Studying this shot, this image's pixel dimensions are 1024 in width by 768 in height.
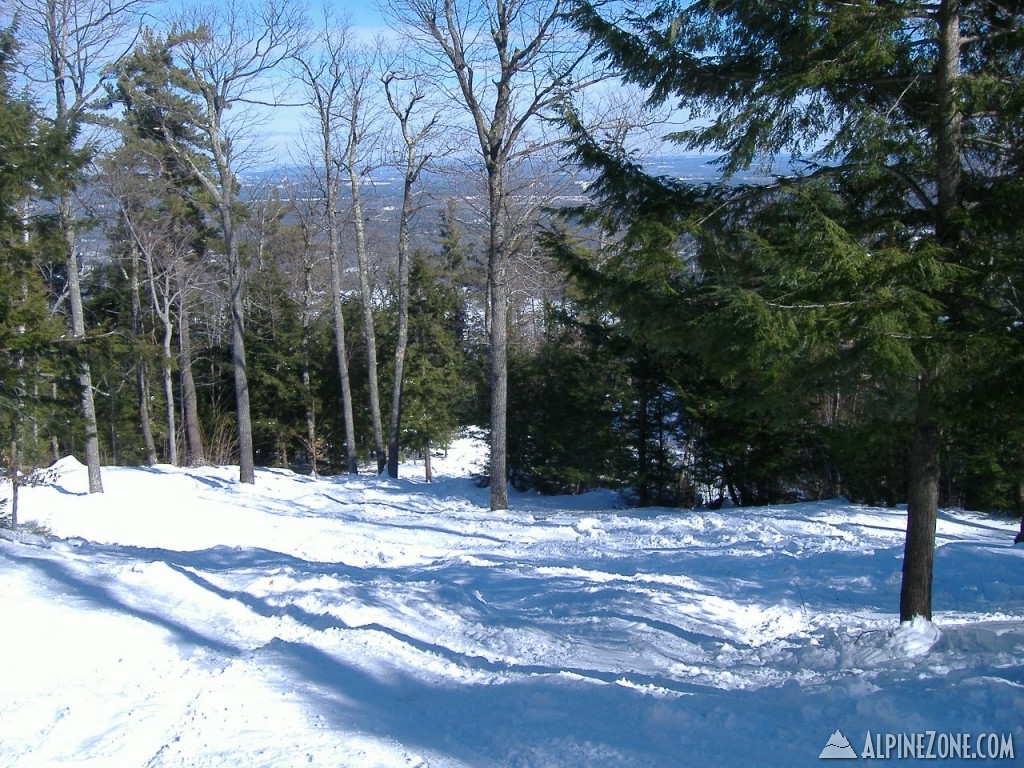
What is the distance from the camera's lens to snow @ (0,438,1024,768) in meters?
4.41

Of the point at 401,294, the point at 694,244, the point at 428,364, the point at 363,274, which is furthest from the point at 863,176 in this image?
the point at 428,364

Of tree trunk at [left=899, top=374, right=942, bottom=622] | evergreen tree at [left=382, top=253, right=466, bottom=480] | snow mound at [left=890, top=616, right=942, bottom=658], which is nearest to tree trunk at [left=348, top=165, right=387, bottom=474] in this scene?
evergreen tree at [left=382, top=253, right=466, bottom=480]

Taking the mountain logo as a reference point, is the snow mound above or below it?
below

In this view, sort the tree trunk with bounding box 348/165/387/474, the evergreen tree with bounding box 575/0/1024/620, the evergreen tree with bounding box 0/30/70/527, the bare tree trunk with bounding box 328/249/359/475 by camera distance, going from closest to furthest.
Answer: the evergreen tree with bounding box 575/0/1024/620 → the evergreen tree with bounding box 0/30/70/527 → the tree trunk with bounding box 348/165/387/474 → the bare tree trunk with bounding box 328/249/359/475

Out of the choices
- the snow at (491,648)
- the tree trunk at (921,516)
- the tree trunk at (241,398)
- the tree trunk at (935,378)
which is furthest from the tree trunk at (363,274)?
the tree trunk at (921,516)

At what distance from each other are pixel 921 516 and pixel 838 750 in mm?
3536

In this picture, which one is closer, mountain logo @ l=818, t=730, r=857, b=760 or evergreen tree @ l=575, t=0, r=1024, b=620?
mountain logo @ l=818, t=730, r=857, b=760

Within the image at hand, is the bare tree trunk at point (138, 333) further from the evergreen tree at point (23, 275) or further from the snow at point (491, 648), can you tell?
the evergreen tree at point (23, 275)

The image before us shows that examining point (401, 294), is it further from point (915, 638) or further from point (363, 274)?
point (915, 638)

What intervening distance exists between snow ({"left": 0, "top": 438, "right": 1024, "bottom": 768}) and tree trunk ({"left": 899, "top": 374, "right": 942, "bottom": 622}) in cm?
34

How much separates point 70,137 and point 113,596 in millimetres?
6566

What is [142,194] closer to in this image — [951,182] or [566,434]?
[566,434]

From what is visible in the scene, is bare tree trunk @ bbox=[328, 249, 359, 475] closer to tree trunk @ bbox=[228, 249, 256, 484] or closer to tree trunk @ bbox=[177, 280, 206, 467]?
tree trunk @ bbox=[228, 249, 256, 484]

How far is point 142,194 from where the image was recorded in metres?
25.5
